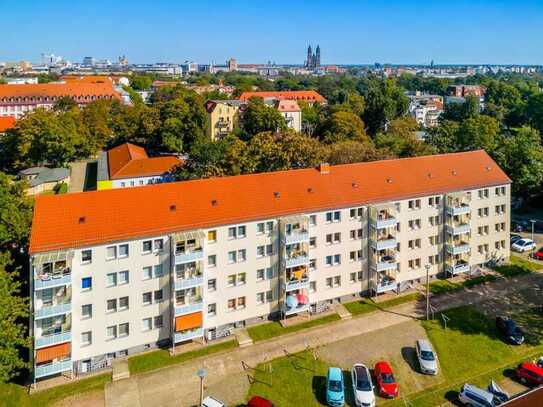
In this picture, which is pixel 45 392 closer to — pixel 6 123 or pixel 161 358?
pixel 161 358

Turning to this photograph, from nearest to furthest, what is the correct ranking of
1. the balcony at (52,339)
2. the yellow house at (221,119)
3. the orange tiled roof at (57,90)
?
1. the balcony at (52,339)
2. the yellow house at (221,119)
3. the orange tiled roof at (57,90)

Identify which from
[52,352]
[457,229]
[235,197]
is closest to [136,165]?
[235,197]

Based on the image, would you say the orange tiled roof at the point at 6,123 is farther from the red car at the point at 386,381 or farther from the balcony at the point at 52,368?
the red car at the point at 386,381

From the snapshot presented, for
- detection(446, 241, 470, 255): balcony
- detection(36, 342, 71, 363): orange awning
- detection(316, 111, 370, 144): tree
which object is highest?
detection(316, 111, 370, 144): tree

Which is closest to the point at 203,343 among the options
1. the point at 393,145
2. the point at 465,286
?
the point at 465,286

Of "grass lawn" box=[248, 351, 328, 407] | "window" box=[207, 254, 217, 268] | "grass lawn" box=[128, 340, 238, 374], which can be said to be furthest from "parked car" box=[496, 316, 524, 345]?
"window" box=[207, 254, 217, 268]

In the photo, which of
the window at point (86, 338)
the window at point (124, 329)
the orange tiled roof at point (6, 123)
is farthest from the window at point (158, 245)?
the orange tiled roof at point (6, 123)

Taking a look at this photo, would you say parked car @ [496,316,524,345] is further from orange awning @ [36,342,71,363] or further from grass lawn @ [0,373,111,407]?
orange awning @ [36,342,71,363]
